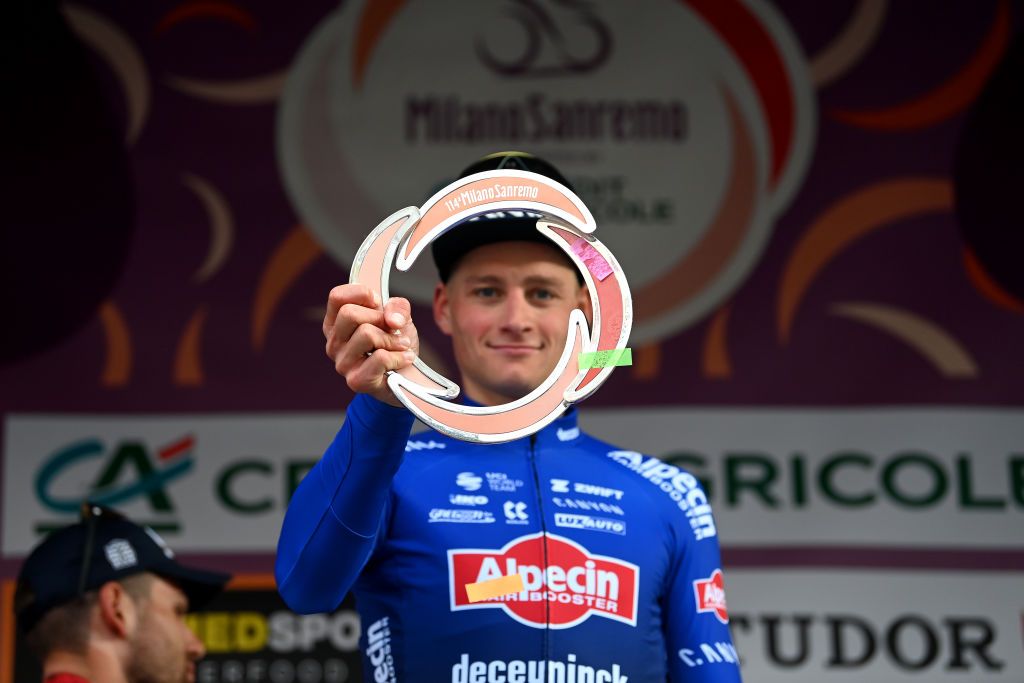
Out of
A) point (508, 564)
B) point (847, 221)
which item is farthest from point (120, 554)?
point (847, 221)

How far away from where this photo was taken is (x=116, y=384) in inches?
143

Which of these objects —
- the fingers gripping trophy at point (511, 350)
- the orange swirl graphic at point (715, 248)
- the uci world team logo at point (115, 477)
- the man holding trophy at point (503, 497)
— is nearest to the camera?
the fingers gripping trophy at point (511, 350)

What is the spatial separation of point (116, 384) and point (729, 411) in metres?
1.54

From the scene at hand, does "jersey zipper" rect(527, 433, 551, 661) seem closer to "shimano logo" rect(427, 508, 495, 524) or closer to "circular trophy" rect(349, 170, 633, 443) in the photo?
"shimano logo" rect(427, 508, 495, 524)

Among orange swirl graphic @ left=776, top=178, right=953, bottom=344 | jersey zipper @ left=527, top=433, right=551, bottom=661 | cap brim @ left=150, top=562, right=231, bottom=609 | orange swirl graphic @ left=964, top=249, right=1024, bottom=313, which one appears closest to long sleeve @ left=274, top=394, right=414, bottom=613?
jersey zipper @ left=527, top=433, right=551, bottom=661

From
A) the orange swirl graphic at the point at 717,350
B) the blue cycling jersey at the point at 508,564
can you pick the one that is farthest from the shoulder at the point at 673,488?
the orange swirl graphic at the point at 717,350

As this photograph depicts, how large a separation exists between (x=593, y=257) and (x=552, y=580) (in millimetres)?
480

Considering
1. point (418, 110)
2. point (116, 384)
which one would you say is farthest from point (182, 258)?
point (418, 110)

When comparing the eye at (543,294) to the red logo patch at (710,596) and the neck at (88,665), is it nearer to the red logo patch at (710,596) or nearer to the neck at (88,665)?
the red logo patch at (710,596)

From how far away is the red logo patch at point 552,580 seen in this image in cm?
211

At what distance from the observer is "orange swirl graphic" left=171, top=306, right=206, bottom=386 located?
3.65 metres

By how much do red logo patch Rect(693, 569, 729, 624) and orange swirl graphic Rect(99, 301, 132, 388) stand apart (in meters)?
1.89

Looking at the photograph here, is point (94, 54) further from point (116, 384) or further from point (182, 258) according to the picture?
point (116, 384)

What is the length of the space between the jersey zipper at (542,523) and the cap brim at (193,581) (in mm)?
1064
